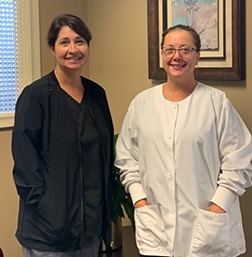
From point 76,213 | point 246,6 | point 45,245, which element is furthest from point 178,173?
point 246,6

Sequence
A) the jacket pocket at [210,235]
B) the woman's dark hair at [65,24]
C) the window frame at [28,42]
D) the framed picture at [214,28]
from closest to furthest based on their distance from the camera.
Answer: the jacket pocket at [210,235] → the woman's dark hair at [65,24] → the framed picture at [214,28] → the window frame at [28,42]

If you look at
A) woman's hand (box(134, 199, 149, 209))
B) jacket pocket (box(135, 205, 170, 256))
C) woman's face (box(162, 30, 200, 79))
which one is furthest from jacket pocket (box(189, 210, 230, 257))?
woman's face (box(162, 30, 200, 79))

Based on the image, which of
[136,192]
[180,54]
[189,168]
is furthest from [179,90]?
[136,192]

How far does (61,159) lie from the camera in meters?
2.01

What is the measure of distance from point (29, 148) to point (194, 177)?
0.63 meters

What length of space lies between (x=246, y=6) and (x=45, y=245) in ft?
4.51

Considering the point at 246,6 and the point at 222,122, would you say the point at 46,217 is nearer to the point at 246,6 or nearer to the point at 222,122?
the point at 222,122

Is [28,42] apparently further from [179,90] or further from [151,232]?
[151,232]

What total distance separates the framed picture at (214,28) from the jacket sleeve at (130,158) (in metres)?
0.56

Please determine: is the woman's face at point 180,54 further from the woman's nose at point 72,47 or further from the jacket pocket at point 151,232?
the jacket pocket at point 151,232

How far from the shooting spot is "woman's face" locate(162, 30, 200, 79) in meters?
2.02

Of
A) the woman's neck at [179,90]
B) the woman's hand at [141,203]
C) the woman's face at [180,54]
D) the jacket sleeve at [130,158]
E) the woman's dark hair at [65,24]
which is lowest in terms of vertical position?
the woman's hand at [141,203]

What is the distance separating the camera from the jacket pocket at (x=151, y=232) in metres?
2.03

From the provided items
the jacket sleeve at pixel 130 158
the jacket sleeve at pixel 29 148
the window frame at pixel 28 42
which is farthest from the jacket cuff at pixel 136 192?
the window frame at pixel 28 42
